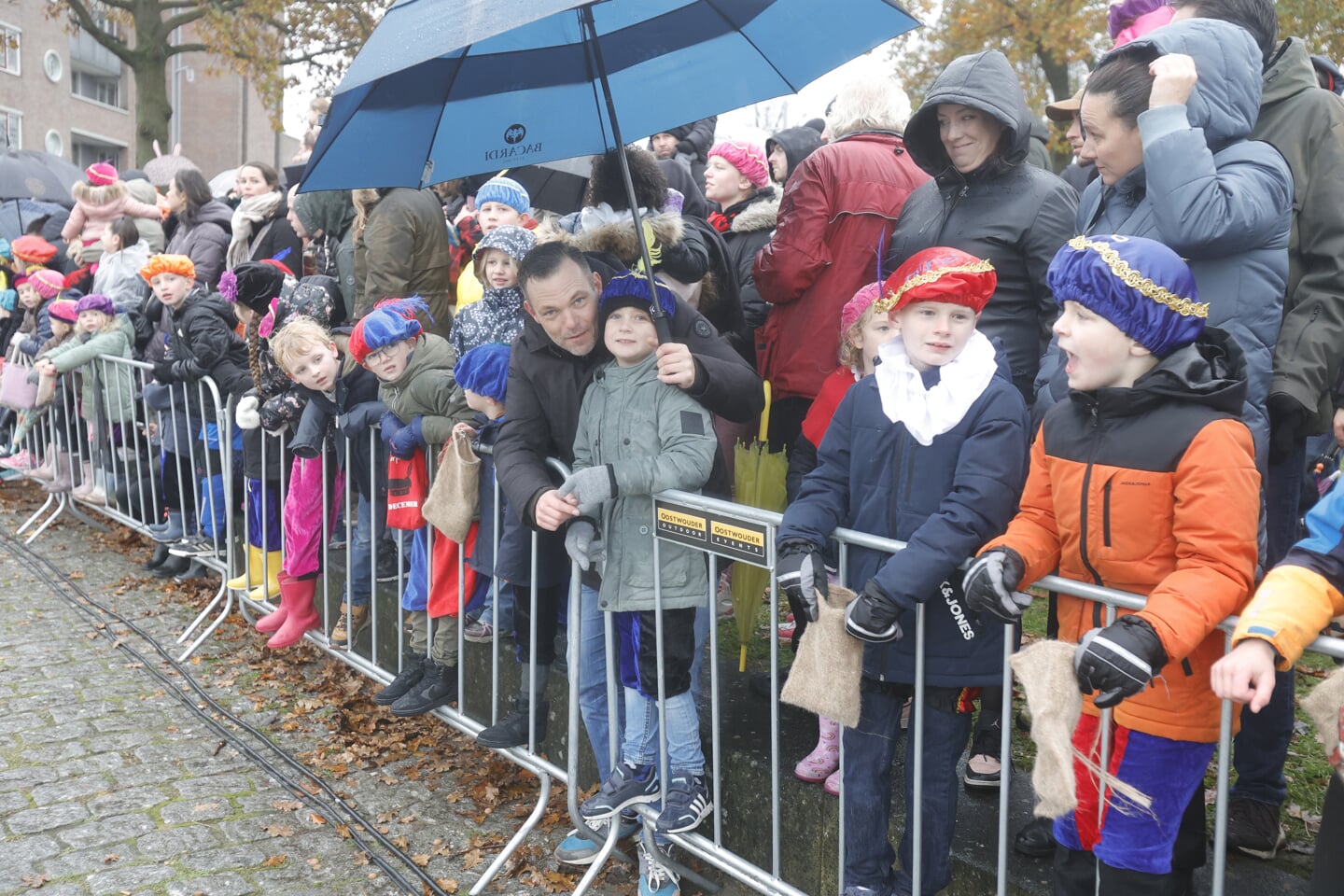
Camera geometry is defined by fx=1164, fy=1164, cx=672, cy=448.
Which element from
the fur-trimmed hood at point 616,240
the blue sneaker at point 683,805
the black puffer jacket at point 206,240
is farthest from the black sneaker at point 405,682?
the black puffer jacket at point 206,240

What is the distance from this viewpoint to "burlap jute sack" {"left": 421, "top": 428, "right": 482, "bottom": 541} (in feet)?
14.9

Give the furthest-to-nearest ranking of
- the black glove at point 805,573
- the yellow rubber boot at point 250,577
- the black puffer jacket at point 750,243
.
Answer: the yellow rubber boot at point 250,577 < the black puffer jacket at point 750,243 < the black glove at point 805,573

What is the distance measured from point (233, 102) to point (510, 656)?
4933cm

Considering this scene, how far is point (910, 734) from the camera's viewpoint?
3.17 meters

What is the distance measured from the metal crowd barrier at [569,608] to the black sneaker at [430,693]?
0.07 m

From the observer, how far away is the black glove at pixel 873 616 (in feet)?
9.55

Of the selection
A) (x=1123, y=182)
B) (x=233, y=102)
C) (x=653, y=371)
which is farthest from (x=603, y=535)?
(x=233, y=102)

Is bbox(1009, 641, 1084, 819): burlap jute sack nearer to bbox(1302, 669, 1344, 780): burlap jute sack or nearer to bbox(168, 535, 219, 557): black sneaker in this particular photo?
bbox(1302, 669, 1344, 780): burlap jute sack

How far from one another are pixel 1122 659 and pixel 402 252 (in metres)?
4.93

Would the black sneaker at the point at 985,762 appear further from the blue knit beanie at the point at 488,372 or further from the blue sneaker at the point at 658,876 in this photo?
the blue knit beanie at the point at 488,372

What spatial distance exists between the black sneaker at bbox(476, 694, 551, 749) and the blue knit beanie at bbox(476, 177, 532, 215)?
248 centimetres

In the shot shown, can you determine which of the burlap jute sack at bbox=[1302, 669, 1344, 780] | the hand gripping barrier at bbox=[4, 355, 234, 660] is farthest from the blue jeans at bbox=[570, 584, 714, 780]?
the hand gripping barrier at bbox=[4, 355, 234, 660]

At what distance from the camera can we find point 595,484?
368cm

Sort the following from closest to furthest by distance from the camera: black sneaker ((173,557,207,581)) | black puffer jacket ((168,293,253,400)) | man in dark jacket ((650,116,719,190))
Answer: black puffer jacket ((168,293,253,400)), man in dark jacket ((650,116,719,190)), black sneaker ((173,557,207,581))
